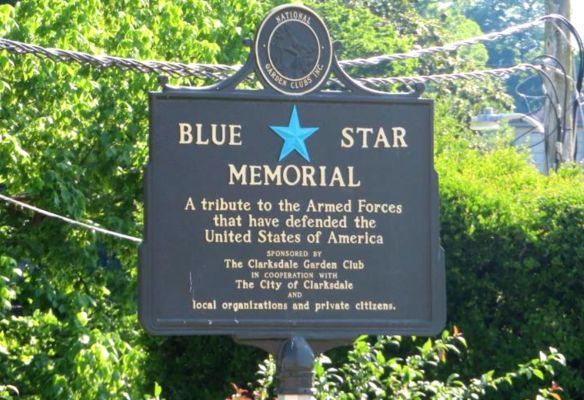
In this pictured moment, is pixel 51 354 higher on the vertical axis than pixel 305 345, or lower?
lower

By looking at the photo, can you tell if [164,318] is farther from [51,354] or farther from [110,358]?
[51,354]

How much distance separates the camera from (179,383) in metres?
11.5

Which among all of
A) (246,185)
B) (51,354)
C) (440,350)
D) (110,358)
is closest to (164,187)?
(246,185)

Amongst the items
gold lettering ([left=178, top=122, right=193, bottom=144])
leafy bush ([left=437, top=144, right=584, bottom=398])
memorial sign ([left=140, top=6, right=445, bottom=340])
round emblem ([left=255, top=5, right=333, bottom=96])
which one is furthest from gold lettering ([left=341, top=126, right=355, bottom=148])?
leafy bush ([left=437, top=144, right=584, bottom=398])

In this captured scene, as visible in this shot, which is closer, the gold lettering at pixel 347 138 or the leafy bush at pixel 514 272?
the gold lettering at pixel 347 138

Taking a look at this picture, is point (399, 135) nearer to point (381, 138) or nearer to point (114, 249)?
point (381, 138)

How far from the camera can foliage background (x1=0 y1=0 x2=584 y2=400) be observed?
36.4 feet

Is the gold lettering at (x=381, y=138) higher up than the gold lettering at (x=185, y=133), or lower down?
lower down

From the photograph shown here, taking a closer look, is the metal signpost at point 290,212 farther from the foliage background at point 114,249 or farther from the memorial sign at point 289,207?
the foliage background at point 114,249

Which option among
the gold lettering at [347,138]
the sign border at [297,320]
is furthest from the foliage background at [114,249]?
the gold lettering at [347,138]

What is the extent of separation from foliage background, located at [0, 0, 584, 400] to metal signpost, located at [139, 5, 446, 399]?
432 cm

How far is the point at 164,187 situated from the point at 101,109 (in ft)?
17.6

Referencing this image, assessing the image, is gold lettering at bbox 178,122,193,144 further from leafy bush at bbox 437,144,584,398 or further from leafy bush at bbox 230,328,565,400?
leafy bush at bbox 437,144,584,398

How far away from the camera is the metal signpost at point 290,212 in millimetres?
6430
